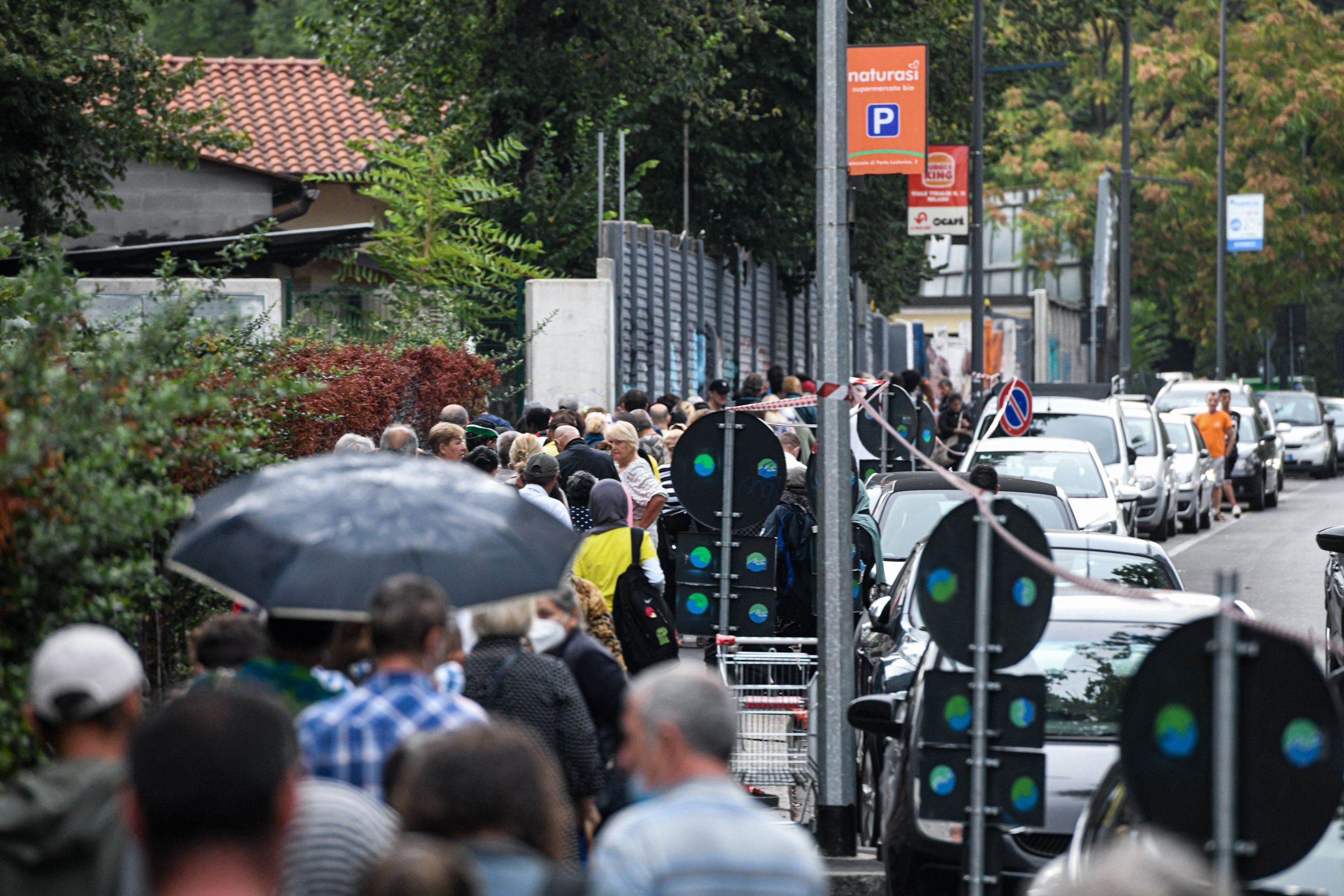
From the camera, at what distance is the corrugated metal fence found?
25.2m

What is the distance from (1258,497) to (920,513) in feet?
61.6

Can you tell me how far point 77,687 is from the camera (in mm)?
4066

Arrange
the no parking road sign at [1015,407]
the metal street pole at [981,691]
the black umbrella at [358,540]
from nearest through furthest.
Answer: the black umbrella at [358,540]
the metal street pole at [981,691]
the no parking road sign at [1015,407]

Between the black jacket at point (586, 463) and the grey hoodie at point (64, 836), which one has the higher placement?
the grey hoodie at point (64, 836)

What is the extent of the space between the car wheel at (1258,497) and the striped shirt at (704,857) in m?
29.8

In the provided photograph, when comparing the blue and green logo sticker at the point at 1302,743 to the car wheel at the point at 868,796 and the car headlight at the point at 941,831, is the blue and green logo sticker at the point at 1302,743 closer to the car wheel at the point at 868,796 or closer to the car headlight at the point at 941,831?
the car headlight at the point at 941,831

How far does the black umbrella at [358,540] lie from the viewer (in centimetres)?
525

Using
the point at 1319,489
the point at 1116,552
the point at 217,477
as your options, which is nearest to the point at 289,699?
the point at 217,477

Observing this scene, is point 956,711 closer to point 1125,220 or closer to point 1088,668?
point 1088,668

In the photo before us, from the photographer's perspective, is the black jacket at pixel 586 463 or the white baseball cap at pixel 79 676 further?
the black jacket at pixel 586 463

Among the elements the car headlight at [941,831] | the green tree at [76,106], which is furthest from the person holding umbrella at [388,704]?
the green tree at [76,106]

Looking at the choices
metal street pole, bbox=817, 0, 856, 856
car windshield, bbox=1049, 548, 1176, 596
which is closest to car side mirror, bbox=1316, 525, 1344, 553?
car windshield, bbox=1049, 548, 1176, 596

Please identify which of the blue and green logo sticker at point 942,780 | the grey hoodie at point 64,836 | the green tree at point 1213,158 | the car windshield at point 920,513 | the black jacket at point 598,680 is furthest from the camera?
the green tree at point 1213,158

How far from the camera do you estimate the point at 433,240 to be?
19766 millimetres
